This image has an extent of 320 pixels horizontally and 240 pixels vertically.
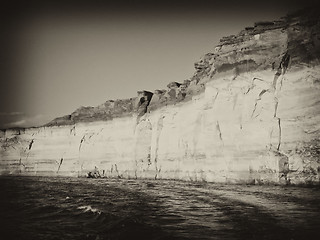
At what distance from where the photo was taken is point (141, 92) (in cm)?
4178

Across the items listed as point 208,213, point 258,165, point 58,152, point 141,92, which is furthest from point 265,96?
point 58,152

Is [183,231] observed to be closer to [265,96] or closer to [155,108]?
[265,96]

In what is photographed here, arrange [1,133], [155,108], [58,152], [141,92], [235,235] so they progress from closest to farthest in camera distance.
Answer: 1. [235,235]
2. [155,108]
3. [141,92]
4. [58,152]
5. [1,133]

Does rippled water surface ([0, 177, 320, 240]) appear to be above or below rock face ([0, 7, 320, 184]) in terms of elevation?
below

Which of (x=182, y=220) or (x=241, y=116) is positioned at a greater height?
(x=241, y=116)

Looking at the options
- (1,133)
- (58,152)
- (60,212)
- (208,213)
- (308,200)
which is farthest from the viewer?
(1,133)

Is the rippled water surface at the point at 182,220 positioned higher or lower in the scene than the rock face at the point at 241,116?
lower

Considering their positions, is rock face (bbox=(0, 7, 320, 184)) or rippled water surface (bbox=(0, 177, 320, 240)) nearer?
rippled water surface (bbox=(0, 177, 320, 240))

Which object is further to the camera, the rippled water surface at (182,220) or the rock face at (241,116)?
the rock face at (241,116)

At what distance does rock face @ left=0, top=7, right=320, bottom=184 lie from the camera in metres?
20.1

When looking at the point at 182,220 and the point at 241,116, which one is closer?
the point at 182,220

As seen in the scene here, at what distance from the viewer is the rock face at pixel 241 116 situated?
20125 millimetres

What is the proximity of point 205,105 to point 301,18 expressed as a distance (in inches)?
400

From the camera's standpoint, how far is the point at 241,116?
2423cm
